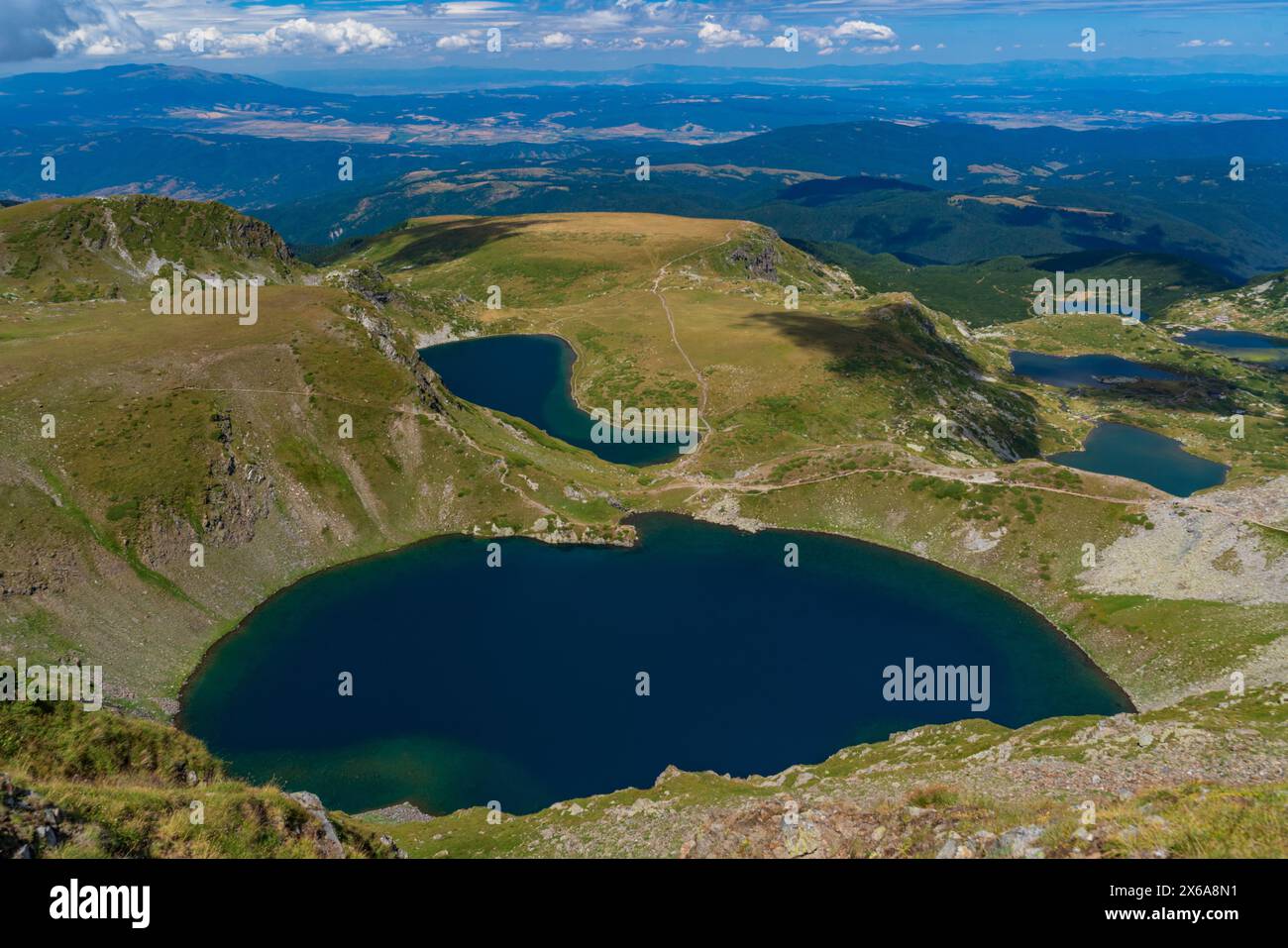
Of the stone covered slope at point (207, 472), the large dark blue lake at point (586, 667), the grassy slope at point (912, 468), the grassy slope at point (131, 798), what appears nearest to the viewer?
the grassy slope at point (131, 798)

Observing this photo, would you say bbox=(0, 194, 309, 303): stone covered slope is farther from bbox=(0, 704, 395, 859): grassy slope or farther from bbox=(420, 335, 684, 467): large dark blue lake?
bbox=(0, 704, 395, 859): grassy slope

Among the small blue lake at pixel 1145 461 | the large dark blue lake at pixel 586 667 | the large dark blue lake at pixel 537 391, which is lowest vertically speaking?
the large dark blue lake at pixel 586 667

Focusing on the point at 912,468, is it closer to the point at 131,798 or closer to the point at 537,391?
the point at 537,391

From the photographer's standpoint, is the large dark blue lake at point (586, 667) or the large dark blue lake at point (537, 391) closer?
the large dark blue lake at point (586, 667)

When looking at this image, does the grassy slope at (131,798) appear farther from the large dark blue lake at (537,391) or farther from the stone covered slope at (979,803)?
the large dark blue lake at (537,391)

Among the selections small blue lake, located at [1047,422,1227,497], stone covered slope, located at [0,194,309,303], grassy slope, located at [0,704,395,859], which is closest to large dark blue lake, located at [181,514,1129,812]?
grassy slope, located at [0,704,395,859]

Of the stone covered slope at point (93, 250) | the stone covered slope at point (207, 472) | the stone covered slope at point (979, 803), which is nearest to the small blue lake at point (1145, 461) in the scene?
the stone covered slope at point (979, 803)
